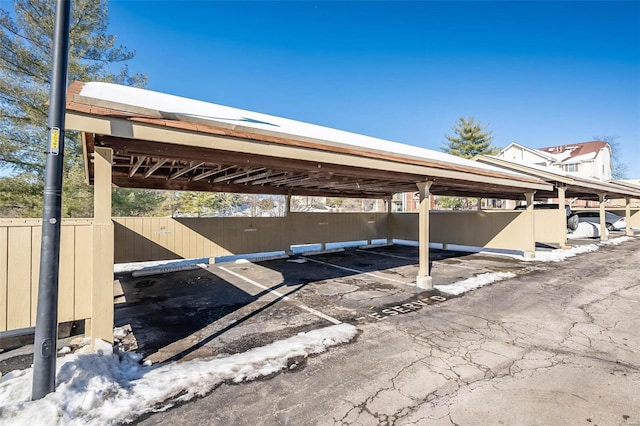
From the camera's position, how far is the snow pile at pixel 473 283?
20.8 feet

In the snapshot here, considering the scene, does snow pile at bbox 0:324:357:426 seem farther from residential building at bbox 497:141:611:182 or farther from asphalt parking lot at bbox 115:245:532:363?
residential building at bbox 497:141:611:182

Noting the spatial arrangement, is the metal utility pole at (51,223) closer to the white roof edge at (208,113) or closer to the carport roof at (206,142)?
the carport roof at (206,142)

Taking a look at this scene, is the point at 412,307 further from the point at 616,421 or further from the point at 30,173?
the point at 30,173

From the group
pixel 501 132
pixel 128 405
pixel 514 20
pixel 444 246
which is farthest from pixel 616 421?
pixel 501 132

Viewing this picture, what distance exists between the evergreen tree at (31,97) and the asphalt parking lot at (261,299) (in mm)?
5199

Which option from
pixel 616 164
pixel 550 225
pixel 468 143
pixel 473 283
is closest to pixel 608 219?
pixel 468 143

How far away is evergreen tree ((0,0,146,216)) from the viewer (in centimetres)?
952

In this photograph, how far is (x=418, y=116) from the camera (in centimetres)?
2297

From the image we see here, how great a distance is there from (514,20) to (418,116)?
9534mm

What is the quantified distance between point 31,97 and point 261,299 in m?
10.7

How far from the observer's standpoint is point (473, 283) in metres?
6.92

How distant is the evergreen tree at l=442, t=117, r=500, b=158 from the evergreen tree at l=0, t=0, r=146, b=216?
95.8ft

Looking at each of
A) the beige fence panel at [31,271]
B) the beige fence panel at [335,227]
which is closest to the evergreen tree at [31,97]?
the beige fence panel at [335,227]

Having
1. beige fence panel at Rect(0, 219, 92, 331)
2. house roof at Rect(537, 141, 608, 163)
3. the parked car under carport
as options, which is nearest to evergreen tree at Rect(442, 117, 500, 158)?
house roof at Rect(537, 141, 608, 163)
